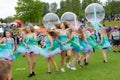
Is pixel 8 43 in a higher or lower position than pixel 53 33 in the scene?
lower

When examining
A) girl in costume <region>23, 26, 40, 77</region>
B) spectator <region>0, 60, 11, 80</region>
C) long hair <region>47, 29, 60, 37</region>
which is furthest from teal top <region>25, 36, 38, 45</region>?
spectator <region>0, 60, 11, 80</region>

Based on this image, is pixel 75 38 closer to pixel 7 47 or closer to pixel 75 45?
pixel 75 45

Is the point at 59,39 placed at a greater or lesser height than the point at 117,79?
greater

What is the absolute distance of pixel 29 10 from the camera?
291ft

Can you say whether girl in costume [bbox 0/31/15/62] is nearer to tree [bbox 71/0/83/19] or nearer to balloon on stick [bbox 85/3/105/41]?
balloon on stick [bbox 85/3/105/41]

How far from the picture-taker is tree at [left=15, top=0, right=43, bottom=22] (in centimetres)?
8778

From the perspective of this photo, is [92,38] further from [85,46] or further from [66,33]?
[66,33]

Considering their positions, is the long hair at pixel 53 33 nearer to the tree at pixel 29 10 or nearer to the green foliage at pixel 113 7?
the green foliage at pixel 113 7

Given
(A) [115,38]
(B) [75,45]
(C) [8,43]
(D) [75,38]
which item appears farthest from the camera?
(A) [115,38]

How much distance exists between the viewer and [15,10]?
92.7 m

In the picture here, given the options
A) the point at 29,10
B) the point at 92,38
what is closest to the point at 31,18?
the point at 29,10

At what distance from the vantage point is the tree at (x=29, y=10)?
87775 millimetres

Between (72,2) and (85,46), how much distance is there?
239ft

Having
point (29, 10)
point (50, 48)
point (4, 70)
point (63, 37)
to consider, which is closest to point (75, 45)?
point (63, 37)
